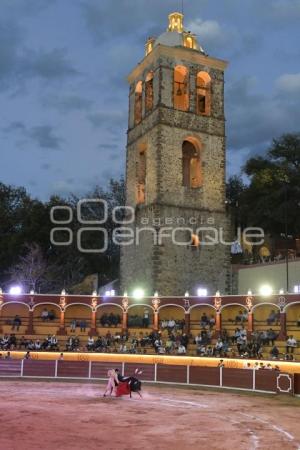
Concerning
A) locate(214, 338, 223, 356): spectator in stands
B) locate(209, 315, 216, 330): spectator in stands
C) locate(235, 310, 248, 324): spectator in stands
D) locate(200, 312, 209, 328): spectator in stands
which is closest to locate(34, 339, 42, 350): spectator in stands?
locate(214, 338, 223, 356): spectator in stands

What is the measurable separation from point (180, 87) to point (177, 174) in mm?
7642

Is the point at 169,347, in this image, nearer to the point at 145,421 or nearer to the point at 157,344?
the point at 157,344

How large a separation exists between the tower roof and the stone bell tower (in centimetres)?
9

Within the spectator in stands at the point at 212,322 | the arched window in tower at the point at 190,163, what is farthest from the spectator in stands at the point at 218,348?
the arched window in tower at the point at 190,163

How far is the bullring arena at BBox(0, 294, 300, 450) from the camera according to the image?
13.2 metres

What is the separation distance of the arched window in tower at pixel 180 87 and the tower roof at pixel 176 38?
200cm

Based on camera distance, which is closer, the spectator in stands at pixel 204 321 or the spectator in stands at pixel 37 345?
the spectator in stands at pixel 37 345

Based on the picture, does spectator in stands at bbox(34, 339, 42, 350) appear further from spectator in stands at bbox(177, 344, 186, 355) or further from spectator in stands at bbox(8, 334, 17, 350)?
spectator in stands at bbox(177, 344, 186, 355)

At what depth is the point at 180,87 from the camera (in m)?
42.5

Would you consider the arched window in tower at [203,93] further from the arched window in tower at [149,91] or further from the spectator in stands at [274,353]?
the spectator in stands at [274,353]

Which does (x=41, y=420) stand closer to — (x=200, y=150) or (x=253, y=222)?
(x=200, y=150)

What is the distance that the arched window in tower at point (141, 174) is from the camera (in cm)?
4153

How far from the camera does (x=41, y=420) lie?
1512 centimetres

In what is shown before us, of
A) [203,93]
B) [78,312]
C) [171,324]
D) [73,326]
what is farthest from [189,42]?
[73,326]
